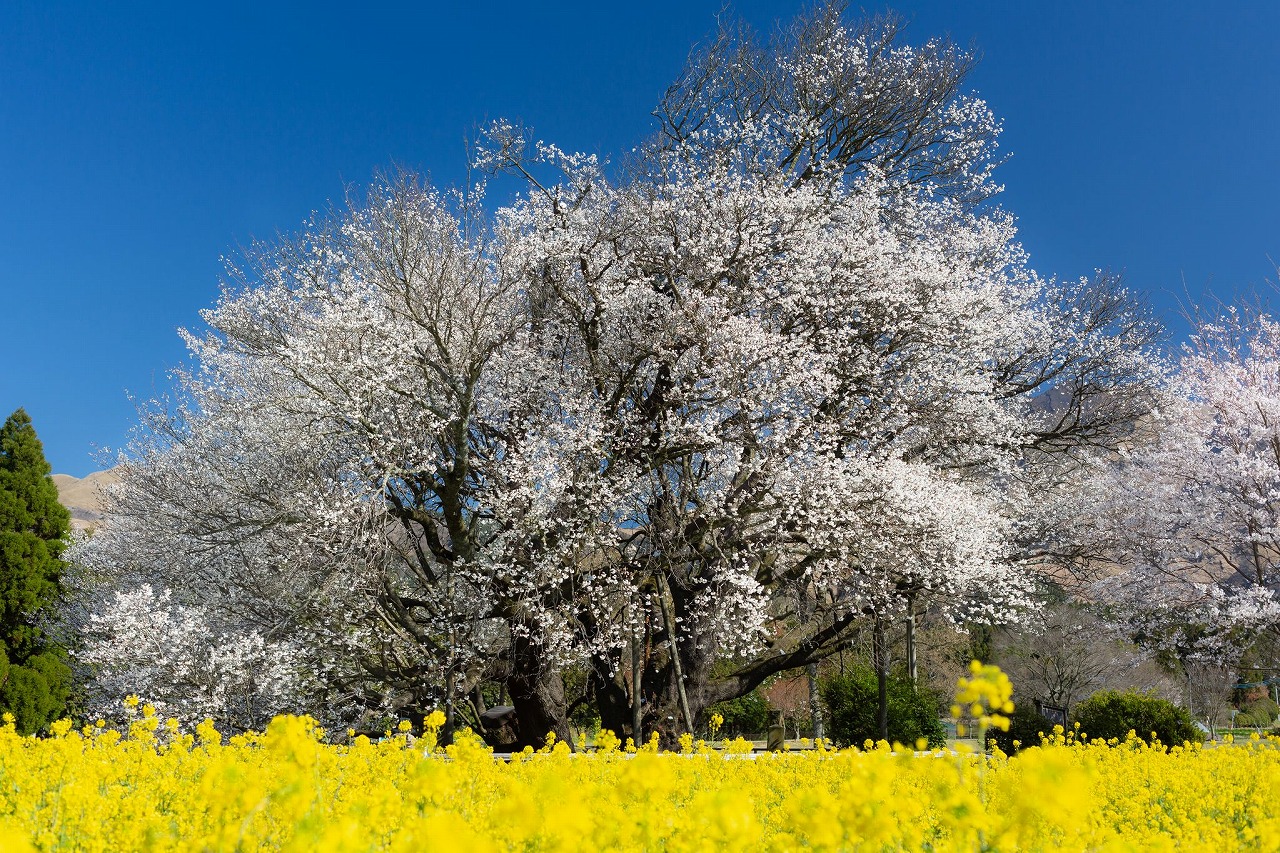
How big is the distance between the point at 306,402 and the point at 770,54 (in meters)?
10.9

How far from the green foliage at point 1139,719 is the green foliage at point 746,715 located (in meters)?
12.5

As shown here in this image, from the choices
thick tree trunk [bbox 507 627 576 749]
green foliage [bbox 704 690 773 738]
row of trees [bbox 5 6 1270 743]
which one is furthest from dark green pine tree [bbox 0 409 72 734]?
green foliage [bbox 704 690 773 738]

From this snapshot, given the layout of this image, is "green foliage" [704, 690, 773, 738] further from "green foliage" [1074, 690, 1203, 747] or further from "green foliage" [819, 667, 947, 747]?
"green foliage" [1074, 690, 1203, 747]

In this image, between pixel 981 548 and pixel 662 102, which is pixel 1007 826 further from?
pixel 662 102

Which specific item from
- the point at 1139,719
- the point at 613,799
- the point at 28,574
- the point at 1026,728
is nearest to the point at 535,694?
the point at 613,799

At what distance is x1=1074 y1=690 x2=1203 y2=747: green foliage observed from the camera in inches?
640

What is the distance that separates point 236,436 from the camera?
14773mm

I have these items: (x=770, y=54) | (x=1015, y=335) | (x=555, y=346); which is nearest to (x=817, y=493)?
(x=555, y=346)

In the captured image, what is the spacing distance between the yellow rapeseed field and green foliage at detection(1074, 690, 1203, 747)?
7832mm

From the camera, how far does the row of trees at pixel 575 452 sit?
13.4m

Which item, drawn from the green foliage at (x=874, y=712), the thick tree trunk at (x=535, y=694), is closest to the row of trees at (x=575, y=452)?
the thick tree trunk at (x=535, y=694)

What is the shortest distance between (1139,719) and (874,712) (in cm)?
460

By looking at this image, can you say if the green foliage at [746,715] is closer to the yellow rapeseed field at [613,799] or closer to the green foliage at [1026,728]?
the green foliage at [1026,728]

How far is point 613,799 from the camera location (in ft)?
14.6
